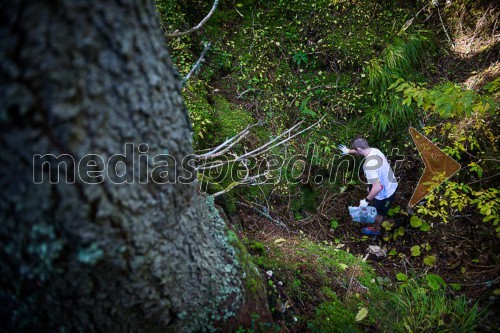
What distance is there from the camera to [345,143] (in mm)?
4535

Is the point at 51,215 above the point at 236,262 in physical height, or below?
above

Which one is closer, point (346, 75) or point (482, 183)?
point (482, 183)

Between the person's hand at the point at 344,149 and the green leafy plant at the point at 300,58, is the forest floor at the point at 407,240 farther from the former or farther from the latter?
the green leafy plant at the point at 300,58

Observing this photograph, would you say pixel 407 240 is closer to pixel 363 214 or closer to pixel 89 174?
pixel 363 214

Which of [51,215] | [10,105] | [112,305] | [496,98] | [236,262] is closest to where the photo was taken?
[10,105]

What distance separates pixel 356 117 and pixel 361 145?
738 mm

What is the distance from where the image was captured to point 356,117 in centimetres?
465

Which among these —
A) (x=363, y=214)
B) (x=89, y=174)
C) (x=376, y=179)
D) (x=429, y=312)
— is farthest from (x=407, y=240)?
(x=89, y=174)

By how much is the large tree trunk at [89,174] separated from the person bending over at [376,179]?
3459 mm

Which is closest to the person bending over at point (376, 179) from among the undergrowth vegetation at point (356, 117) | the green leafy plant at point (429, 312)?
the undergrowth vegetation at point (356, 117)

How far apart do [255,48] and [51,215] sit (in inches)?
170

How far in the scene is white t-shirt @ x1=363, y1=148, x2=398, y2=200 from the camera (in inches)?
160

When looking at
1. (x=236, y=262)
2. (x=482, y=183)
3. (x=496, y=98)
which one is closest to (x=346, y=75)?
(x=496, y=98)

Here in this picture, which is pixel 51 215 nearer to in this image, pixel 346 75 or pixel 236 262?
pixel 236 262
